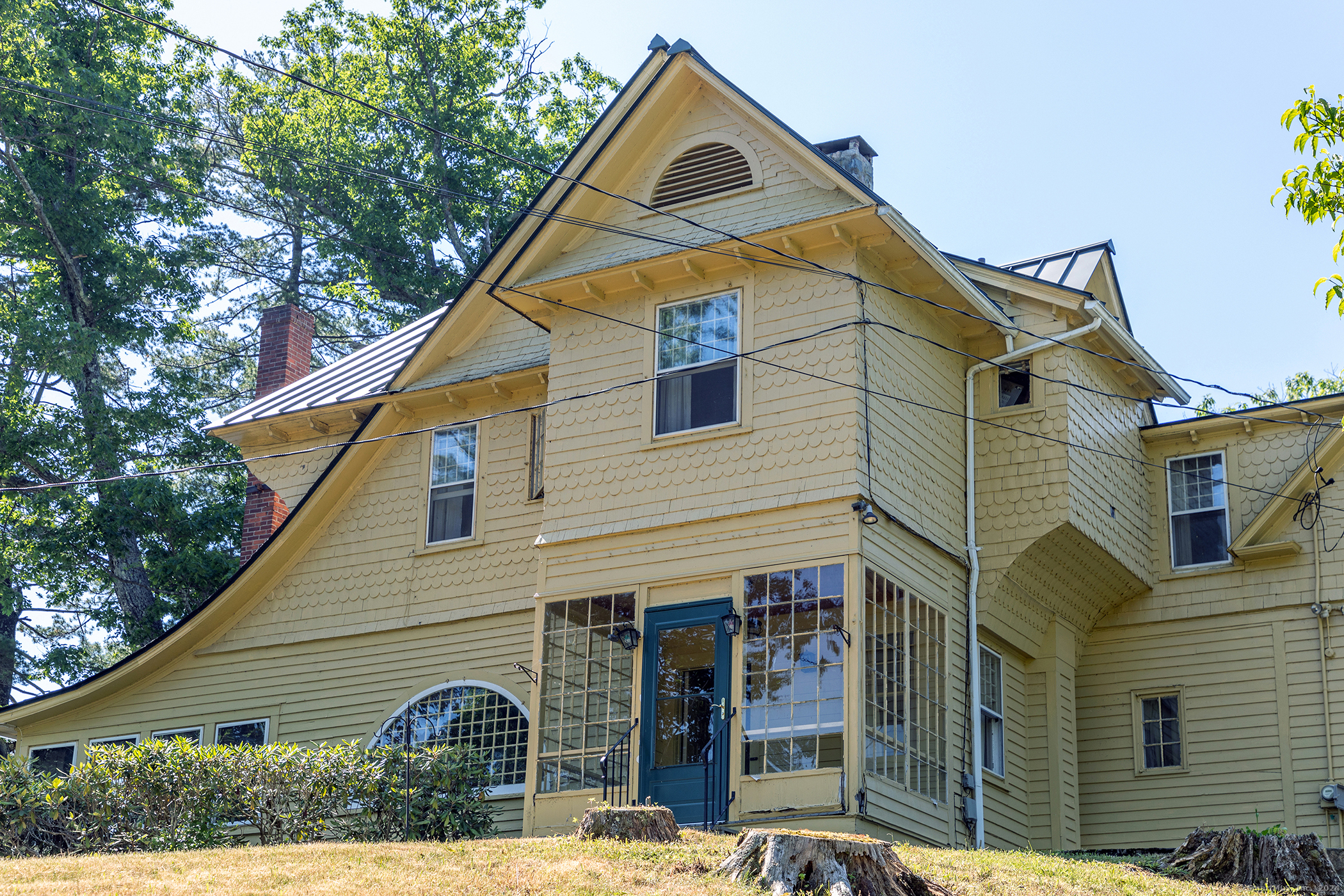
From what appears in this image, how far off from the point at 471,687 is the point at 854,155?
7.74 metres

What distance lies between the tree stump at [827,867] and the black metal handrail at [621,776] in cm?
478

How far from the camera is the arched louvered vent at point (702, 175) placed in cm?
1617

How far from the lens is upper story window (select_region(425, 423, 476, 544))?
59.9 ft

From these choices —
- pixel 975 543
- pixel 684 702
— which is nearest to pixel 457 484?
pixel 684 702

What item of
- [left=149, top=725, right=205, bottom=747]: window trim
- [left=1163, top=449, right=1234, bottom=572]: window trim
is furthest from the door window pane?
[left=149, top=725, right=205, bottom=747]: window trim

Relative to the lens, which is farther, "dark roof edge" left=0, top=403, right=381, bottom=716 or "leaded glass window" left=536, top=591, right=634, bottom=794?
"dark roof edge" left=0, top=403, right=381, bottom=716

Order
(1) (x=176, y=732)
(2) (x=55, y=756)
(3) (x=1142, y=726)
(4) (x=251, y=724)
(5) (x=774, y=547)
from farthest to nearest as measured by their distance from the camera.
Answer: (2) (x=55, y=756), (1) (x=176, y=732), (4) (x=251, y=724), (3) (x=1142, y=726), (5) (x=774, y=547)

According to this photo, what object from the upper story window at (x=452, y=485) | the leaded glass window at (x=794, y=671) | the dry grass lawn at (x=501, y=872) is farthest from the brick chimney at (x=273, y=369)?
the dry grass lawn at (x=501, y=872)

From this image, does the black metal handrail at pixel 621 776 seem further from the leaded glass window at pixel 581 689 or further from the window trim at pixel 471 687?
the window trim at pixel 471 687

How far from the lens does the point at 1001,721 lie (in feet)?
53.7

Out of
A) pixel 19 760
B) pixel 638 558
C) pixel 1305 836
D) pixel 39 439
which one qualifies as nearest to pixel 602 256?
pixel 638 558

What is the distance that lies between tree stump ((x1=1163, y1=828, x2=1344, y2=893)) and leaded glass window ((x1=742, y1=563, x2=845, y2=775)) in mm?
3300

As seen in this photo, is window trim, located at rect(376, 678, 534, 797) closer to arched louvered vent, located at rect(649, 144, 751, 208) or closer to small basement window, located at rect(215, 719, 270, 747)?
small basement window, located at rect(215, 719, 270, 747)

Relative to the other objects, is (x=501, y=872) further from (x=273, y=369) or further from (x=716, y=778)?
(x=273, y=369)
